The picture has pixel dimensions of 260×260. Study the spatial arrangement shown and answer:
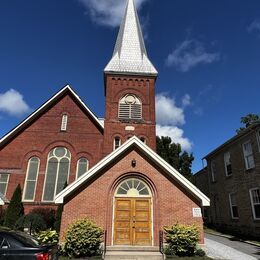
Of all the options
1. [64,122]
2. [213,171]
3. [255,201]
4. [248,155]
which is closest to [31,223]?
[64,122]

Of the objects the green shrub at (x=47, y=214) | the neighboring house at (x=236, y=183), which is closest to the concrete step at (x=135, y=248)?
the green shrub at (x=47, y=214)

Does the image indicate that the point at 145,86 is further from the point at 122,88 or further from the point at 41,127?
the point at 41,127

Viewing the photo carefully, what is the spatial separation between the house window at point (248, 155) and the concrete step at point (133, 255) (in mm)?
10730

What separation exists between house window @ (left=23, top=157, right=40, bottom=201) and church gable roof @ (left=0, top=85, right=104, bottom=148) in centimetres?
249

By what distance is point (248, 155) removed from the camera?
18984 mm

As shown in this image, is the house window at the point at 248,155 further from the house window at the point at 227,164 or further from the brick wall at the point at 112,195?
the brick wall at the point at 112,195

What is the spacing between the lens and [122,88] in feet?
69.9

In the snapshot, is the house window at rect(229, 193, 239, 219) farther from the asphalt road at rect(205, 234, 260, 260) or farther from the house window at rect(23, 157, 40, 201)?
the house window at rect(23, 157, 40, 201)

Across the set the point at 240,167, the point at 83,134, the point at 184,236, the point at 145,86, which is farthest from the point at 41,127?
the point at 240,167

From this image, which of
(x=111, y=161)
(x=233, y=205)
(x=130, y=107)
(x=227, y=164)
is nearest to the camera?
(x=111, y=161)

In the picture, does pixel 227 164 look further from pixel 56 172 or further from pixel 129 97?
pixel 56 172

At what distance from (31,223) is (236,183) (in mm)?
15441

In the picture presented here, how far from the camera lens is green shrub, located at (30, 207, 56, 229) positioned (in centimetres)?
1709

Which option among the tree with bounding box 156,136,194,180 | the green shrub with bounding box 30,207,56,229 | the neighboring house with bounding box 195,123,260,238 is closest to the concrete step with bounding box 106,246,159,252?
the green shrub with bounding box 30,207,56,229
